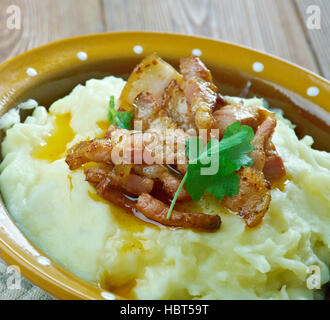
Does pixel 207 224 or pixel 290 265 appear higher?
A: pixel 207 224

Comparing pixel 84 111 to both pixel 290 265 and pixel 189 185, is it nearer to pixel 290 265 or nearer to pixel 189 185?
pixel 189 185

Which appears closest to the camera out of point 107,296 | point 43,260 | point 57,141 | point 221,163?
point 107,296

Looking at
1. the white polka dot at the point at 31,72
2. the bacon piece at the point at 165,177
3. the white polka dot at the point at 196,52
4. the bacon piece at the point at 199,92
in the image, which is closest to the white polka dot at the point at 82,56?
the white polka dot at the point at 31,72

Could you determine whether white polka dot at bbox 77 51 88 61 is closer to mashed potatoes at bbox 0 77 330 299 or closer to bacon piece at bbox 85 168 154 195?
mashed potatoes at bbox 0 77 330 299

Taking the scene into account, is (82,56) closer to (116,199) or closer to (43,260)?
(116,199)

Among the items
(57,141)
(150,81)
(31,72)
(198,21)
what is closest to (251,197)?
(150,81)
